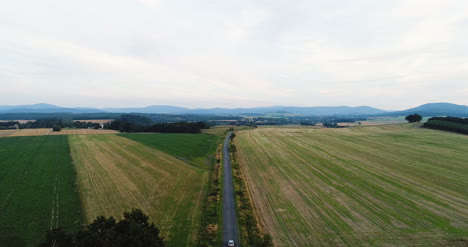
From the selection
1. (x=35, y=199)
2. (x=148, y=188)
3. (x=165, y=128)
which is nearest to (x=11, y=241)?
(x=35, y=199)

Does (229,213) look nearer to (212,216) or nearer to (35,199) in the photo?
(212,216)

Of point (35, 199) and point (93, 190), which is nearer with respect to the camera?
point (35, 199)

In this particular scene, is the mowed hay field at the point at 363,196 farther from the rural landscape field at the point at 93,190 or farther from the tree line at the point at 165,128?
the tree line at the point at 165,128

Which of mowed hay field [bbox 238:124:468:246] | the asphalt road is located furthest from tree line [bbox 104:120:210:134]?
the asphalt road

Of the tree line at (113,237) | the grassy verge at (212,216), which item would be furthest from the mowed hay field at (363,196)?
the tree line at (113,237)

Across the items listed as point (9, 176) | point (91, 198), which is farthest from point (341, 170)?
point (9, 176)
